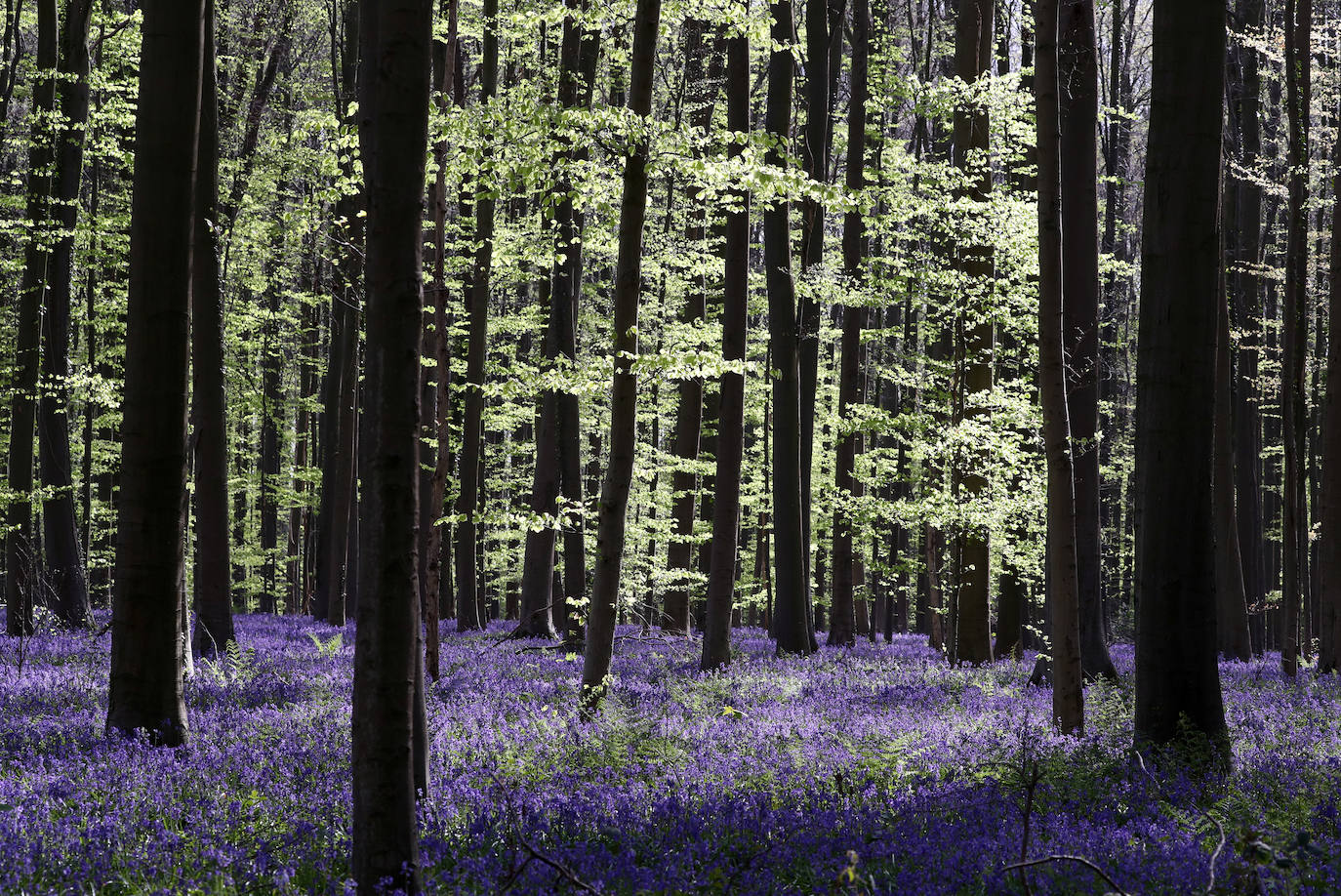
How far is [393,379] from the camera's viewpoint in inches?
166

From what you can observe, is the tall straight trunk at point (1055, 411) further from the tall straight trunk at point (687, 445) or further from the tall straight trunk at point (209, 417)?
the tall straight trunk at point (687, 445)

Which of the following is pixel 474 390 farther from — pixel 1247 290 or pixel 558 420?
pixel 1247 290

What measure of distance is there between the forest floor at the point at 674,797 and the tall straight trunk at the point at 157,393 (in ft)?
1.65

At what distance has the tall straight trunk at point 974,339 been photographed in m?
15.3

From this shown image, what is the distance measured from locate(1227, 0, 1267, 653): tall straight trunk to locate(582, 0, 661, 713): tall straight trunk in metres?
18.8

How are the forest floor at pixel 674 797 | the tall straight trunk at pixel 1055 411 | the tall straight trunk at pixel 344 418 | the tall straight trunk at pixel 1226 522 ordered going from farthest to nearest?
the tall straight trunk at pixel 344 418 → the tall straight trunk at pixel 1226 522 → the tall straight trunk at pixel 1055 411 → the forest floor at pixel 674 797

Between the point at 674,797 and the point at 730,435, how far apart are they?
9203 mm

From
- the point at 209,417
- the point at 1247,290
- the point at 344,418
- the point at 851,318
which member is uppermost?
the point at 1247,290

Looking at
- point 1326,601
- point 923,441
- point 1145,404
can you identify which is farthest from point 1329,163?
point 1145,404

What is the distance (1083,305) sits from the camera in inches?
543

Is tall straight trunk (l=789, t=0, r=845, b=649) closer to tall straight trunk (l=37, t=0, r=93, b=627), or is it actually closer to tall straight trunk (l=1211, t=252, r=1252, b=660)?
tall straight trunk (l=1211, t=252, r=1252, b=660)

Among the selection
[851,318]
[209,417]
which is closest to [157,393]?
[209,417]

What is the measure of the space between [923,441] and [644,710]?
24.7ft

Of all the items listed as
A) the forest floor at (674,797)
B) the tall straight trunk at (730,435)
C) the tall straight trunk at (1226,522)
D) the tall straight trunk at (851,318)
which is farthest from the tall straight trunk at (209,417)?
the tall straight trunk at (1226,522)
